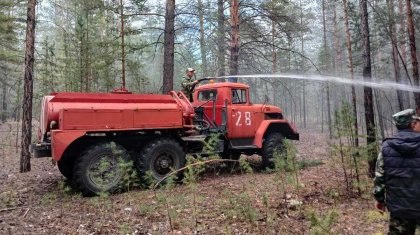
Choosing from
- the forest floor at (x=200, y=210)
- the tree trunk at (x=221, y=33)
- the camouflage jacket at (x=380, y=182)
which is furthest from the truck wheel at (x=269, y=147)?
the tree trunk at (x=221, y=33)

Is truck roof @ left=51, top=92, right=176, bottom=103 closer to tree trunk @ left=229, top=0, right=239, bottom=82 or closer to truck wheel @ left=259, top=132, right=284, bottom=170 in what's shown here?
truck wheel @ left=259, top=132, right=284, bottom=170

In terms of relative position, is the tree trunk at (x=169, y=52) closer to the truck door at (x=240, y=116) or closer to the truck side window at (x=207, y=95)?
the truck side window at (x=207, y=95)

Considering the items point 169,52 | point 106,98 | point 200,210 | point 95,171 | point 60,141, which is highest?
point 169,52

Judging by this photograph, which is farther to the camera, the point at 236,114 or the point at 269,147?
the point at 269,147

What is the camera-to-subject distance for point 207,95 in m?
10.4

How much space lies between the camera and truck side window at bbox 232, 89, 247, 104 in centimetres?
1012

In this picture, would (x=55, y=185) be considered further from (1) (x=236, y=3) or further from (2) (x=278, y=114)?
(1) (x=236, y=3)

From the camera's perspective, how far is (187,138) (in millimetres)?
8945

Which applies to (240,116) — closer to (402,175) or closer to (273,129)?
(273,129)

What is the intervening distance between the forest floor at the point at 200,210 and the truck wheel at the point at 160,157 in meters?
0.51

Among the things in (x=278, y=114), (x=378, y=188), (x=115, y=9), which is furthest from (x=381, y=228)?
(x=115, y=9)

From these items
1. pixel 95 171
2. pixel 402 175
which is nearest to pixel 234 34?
pixel 95 171

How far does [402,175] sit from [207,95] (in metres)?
7.08

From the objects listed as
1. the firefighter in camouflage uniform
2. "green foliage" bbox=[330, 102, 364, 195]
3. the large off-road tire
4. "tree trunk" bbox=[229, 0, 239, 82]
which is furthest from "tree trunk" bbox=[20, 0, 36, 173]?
the firefighter in camouflage uniform
